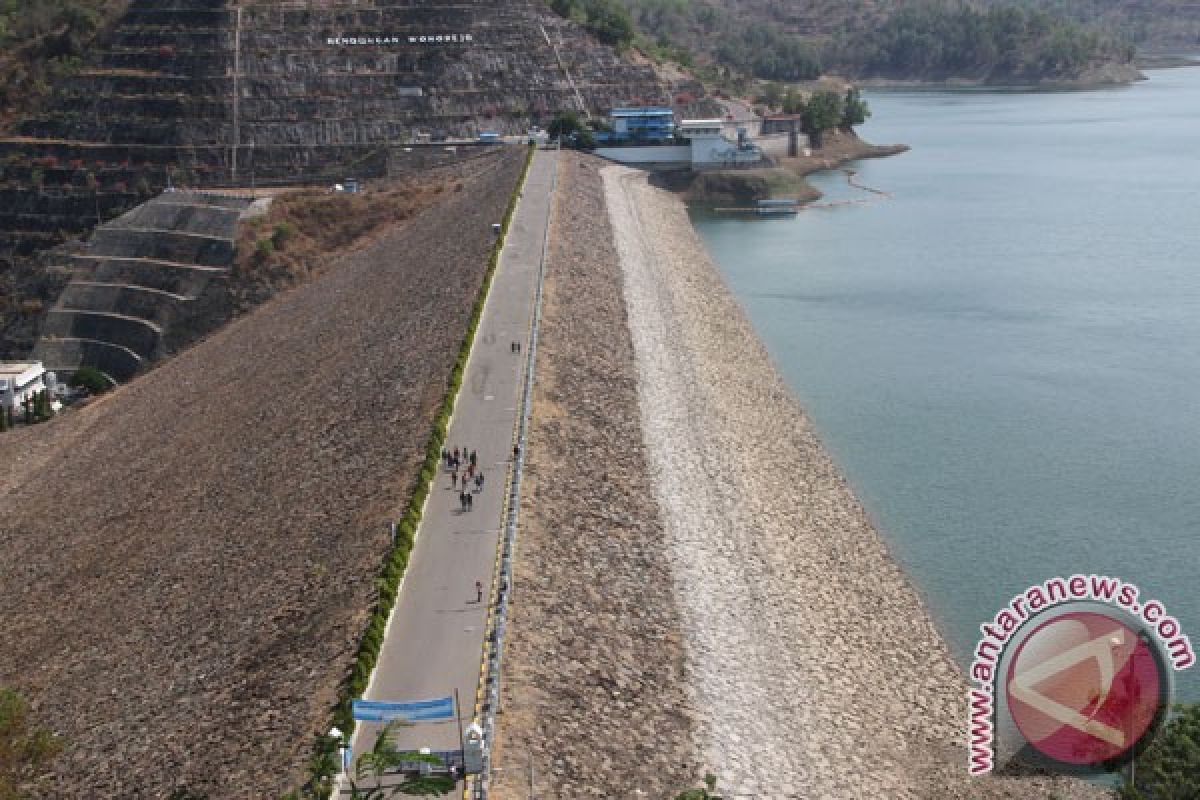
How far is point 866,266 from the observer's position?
232ft

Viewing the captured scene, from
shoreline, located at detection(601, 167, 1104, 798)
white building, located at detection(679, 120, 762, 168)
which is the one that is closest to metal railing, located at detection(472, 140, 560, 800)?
shoreline, located at detection(601, 167, 1104, 798)

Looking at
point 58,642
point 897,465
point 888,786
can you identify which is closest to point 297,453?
point 58,642

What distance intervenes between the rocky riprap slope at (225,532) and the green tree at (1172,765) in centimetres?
1176

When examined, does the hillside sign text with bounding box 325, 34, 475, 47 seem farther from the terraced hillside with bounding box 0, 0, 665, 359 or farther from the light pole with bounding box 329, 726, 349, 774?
the light pole with bounding box 329, 726, 349, 774

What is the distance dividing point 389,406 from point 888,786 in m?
19.6

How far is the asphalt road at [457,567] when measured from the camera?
22516 millimetres

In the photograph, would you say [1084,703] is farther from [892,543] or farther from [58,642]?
[58,642]

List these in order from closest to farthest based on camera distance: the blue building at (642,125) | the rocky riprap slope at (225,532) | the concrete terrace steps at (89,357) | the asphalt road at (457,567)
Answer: the asphalt road at (457,567)
the rocky riprap slope at (225,532)
the concrete terrace steps at (89,357)
the blue building at (642,125)

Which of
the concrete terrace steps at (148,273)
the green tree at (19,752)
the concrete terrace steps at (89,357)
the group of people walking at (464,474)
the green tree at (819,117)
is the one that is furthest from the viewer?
the green tree at (819,117)

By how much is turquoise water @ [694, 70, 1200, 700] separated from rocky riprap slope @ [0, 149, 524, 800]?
12384 millimetres

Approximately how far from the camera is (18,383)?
5416cm

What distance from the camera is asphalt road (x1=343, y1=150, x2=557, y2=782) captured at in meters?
22.5

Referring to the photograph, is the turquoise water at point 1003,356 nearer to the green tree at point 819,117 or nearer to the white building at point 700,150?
the green tree at point 819,117

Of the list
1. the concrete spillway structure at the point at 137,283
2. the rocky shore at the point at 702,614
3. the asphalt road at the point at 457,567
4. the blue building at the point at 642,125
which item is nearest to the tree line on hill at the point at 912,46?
the blue building at the point at 642,125
